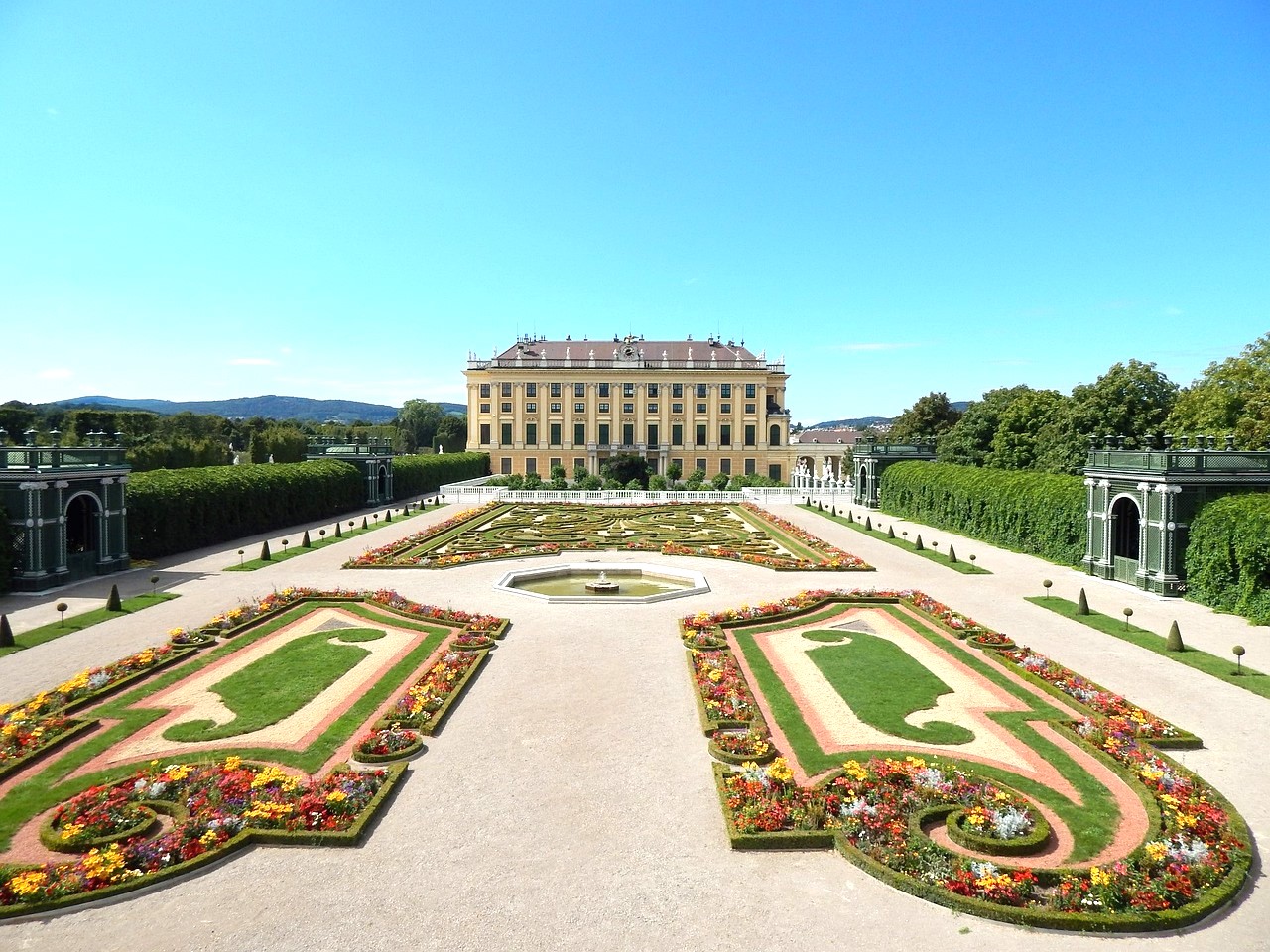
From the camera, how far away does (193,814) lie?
34.0 feet

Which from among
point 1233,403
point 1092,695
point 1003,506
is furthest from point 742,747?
point 1233,403

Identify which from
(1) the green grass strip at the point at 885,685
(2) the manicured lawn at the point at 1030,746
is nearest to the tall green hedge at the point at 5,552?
(2) the manicured lawn at the point at 1030,746

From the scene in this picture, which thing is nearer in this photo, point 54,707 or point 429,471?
point 54,707

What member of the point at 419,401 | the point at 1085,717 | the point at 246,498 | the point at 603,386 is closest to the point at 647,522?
the point at 246,498

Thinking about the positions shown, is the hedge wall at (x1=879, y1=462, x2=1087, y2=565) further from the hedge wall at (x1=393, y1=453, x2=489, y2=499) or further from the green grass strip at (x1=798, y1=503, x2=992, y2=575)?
the hedge wall at (x1=393, y1=453, x2=489, y2=499)

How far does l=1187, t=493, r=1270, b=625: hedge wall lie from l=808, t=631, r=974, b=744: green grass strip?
1179 centimetres

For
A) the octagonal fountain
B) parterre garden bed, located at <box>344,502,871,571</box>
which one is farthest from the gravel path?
parterre garden bed, located at <box>344,502,871,571</box>

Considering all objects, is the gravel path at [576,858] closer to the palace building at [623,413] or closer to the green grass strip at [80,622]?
the green grass strip at [80,622]

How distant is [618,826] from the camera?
10242mm

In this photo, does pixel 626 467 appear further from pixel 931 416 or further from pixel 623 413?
pixel 931 416

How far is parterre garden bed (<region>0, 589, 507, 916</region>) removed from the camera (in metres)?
9.58

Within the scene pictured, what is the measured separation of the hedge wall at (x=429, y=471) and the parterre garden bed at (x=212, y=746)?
132 feet

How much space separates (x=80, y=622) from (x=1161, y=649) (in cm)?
2869

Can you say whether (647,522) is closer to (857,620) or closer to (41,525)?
(857,620)
